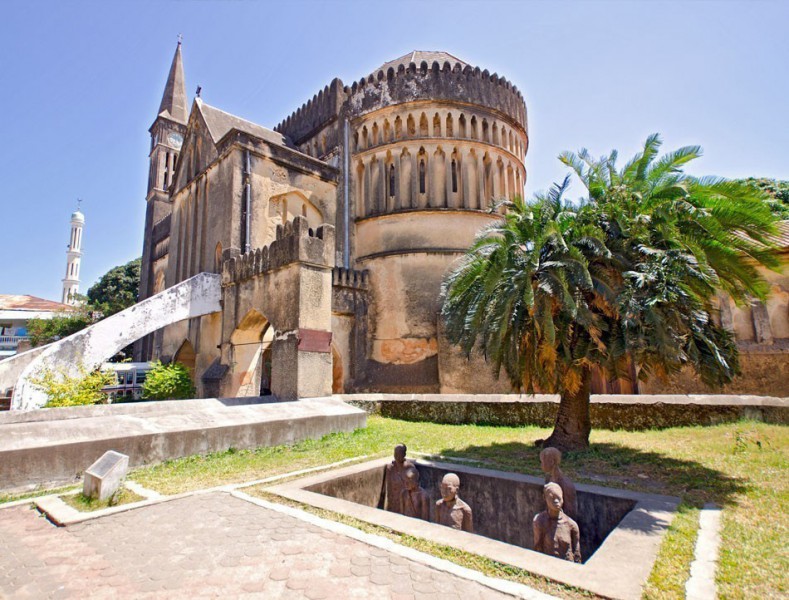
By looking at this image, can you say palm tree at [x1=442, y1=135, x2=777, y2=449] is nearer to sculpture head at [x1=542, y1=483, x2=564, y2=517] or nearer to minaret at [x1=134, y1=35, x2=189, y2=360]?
sculpture head at [x1=542, y1=483, x2=564, y2=517]

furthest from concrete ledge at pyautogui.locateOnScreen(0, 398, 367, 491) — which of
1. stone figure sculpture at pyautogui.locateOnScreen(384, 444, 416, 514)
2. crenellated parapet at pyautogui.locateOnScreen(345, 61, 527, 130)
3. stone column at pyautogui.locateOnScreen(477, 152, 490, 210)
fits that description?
crenellated parapet at pyautogui.locateOnScreen(345, 61, 527, 130)

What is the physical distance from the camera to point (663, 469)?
6.52 metres

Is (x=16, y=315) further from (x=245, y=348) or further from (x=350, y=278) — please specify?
(x=245, y=348)

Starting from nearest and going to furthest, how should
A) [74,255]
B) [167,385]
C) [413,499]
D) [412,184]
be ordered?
[413,499] → [167,385] → [412,184] → [74,255]

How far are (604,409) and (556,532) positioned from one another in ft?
22.9

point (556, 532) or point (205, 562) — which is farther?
point (556, 532)

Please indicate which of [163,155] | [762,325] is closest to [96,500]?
[762,325]

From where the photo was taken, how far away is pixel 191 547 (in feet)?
12.3

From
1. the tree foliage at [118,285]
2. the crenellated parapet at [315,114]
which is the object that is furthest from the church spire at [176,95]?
the crenellated parapet at [315,114]

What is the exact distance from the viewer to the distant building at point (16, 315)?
36153 millimetres

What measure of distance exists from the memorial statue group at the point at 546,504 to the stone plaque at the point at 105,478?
318cm

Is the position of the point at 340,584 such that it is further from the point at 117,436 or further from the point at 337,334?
the point at 337,334

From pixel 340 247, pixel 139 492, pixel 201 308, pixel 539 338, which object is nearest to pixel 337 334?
pixel 340 247

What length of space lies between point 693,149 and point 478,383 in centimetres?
1134
